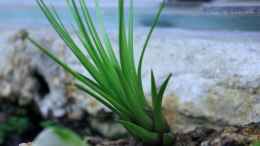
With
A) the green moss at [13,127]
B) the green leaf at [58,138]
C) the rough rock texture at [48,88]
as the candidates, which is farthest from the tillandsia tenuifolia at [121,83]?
the green moss at [13,127]

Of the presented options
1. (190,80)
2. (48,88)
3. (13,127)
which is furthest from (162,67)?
(13,127)

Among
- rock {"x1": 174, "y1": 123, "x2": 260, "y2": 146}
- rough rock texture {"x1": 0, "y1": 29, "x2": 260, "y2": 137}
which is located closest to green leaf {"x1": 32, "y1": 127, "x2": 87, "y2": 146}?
rock {"x1": 174, "y1": 123, "x2": 260, "y2": 146}

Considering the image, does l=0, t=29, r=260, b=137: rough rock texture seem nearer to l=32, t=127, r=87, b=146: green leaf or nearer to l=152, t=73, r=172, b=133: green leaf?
l=152, t=73, r=172, b=133: green leaf

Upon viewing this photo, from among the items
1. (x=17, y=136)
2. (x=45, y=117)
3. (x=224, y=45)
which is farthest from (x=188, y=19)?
(x=17, y=136)

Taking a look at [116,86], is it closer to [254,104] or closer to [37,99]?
[254,104]

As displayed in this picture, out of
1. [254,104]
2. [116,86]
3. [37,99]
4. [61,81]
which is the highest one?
[116,86]

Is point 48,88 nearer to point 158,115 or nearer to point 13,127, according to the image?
point 13,127

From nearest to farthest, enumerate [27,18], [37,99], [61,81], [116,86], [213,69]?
[116,86], [213,69], [61,81], [37,99], [27,18]

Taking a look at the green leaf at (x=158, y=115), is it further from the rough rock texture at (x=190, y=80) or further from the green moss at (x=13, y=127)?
the green moss at (x=13, y=127)
